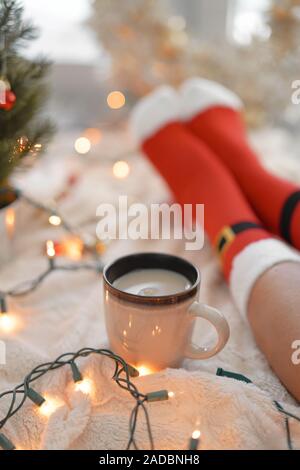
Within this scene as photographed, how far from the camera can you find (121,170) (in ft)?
3.32

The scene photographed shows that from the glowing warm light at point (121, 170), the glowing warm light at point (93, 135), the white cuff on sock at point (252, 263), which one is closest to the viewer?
the white cuff on sock at point (252, 263)

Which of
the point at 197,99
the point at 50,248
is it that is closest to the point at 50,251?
the point at 50,248

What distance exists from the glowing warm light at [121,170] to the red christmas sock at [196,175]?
0.12 m

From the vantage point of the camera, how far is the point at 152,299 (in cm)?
43

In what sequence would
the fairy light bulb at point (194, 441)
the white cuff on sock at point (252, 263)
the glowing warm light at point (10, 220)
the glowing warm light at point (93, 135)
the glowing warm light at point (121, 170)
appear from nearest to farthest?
the fairy light bulb at point (194, 441), the white cuff on sock at point (252, 263), the glowing warm light at point (10, 220), the glowing warm light at point (121, 170), the glowing warm light at point (93, 135)

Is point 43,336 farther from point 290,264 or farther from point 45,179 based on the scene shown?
point 45,179

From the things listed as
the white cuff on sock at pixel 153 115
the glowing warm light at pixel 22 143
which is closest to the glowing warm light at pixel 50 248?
the glowing warm light at pixel 22 143

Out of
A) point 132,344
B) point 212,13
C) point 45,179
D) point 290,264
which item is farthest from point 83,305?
point 212,13

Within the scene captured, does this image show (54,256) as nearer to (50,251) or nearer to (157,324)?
(50,251)

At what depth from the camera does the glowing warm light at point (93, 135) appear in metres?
1.13

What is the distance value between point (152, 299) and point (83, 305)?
7.6 inches

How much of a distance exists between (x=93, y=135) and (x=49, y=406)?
804 mm

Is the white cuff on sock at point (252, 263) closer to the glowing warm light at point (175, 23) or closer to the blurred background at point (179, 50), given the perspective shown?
the blurred background at point (179, 50)

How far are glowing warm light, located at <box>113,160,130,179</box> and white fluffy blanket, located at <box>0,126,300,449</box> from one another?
27 cm
